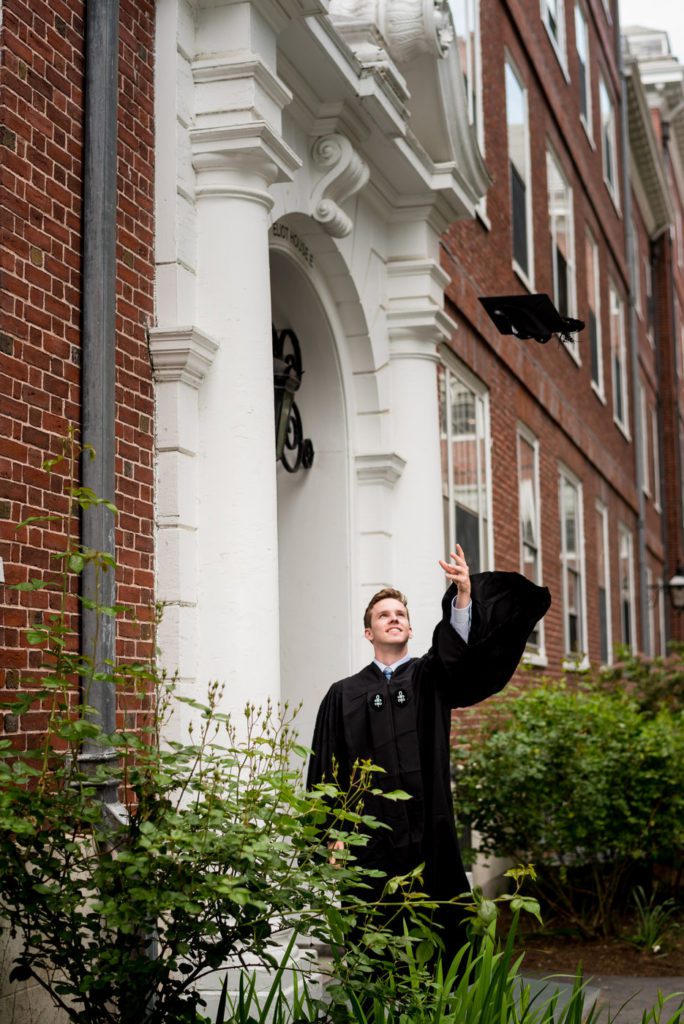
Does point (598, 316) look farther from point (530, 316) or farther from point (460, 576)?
point (460, 576)

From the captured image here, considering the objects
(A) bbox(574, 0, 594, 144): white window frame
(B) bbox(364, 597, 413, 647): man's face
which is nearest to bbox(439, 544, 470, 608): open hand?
(B) bbox(364, 597, 413, 647): man's face

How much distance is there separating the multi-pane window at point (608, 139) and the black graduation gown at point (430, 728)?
17838 millimetres

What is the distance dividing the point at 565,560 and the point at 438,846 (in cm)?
1163

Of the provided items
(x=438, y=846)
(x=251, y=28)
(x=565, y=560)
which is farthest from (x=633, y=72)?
(x=438, y=846)

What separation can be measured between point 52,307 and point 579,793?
5185mm

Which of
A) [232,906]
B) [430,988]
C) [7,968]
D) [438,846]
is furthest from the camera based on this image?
[438,846]

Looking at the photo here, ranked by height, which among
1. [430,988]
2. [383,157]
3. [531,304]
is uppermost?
[383,157]

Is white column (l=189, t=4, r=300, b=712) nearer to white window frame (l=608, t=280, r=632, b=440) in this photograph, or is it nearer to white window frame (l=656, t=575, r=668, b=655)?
white window frame (l=608, t=280, r=632, b=440)

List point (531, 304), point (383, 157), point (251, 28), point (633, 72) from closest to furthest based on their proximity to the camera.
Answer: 1. point (251, 28)
2. point (383, 157)
3. point (531, 304)
4. point (633, 72)

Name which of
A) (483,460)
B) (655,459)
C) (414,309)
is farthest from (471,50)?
(655,459)

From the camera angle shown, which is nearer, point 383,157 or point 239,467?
point 239,467

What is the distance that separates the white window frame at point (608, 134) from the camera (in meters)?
22.4

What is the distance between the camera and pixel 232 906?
3.99 meters

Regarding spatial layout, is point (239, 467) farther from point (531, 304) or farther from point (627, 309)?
point (627, 309)
